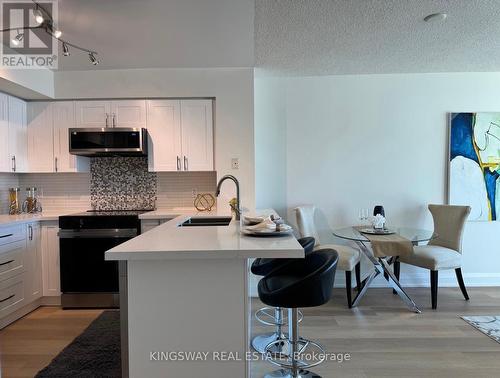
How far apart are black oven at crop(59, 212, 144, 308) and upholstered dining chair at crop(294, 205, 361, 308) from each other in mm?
1751

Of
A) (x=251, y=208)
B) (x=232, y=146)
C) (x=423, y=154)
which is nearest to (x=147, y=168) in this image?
(x=232, y=146)

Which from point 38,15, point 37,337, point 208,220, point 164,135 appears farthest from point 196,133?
point 37,337

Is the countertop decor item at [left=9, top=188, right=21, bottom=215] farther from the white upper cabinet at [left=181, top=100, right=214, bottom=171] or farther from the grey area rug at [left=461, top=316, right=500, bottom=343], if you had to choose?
the grey area rug at [left=461, top=316, right=500, bottom=343]

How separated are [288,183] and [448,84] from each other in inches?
89.0

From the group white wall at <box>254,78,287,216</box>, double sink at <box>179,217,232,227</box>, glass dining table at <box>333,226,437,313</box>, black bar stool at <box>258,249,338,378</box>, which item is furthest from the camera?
white wall at <box>254,78,287,216</box>

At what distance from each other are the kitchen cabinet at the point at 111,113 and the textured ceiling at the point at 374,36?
1447mm

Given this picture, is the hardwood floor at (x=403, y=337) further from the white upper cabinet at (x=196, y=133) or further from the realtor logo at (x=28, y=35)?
the realtor logo at (x=28, y=35)

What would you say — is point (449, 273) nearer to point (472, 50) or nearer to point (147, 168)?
point (472, 50)

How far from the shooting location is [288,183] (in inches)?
156

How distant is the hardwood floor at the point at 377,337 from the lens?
2.22 m

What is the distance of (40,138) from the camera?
3.62 meters

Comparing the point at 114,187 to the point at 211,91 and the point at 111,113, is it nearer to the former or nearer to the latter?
the point at 111,113

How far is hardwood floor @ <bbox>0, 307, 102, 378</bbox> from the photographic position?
229 centimetres

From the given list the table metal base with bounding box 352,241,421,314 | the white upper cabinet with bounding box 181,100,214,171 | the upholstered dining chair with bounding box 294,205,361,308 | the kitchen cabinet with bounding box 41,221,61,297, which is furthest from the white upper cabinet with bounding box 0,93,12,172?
the table metal base with bounding box 352,241,421,314
